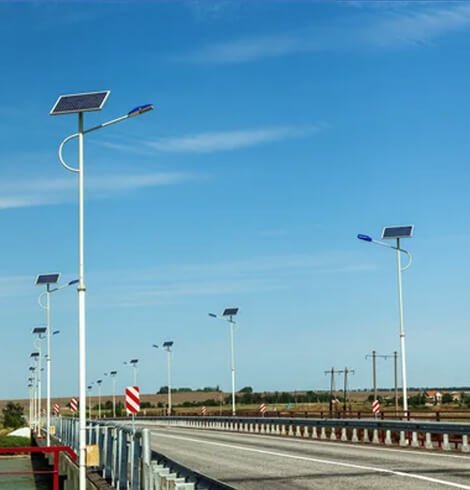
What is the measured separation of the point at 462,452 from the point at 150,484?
58.5ft

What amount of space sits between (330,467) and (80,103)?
10.9 m

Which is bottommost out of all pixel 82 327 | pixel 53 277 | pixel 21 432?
pixel 21 432

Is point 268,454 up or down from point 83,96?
down

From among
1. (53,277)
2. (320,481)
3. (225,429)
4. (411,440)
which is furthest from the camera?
(225,429)

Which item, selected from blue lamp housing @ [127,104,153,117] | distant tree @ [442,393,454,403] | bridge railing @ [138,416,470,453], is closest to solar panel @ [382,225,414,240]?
bridge railing @ [138,416,470,453]

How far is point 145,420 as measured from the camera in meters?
110

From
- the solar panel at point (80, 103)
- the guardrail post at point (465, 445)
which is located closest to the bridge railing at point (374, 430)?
the guardrail post at point (465, 445)

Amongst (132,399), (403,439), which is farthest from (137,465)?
(403,439)

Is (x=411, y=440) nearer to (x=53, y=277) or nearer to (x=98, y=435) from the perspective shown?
(x=98, y=435)

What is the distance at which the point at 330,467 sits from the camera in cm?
2650

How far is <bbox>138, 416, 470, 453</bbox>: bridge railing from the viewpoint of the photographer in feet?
110

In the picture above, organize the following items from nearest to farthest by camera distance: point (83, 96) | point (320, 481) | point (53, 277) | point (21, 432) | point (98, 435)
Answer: point (320, 481), point (83, 96), point (98, 435), point (53, 277), point (21, 432)

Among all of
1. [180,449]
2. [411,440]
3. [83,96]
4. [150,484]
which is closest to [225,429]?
[180,449]

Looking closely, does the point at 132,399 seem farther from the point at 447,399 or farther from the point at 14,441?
the point at 447,399
